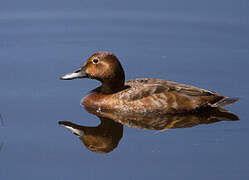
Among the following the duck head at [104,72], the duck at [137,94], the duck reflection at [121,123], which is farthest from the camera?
the duck head at [104,72]

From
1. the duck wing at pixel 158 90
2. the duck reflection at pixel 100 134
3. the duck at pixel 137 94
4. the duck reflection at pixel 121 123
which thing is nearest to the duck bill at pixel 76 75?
the duck at pixel 137 94

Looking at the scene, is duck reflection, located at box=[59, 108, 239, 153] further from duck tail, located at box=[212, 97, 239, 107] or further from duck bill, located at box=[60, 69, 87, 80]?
duck bill, located at box=[60, 69, 87, 80]

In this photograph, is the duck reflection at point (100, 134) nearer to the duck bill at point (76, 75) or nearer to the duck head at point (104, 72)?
the duck head at point (104, 72)

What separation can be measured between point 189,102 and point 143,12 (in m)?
3.78

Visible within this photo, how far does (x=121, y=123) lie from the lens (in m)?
9.48

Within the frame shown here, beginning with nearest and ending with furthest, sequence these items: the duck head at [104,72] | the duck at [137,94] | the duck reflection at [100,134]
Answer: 1. the duck reflection at [100,134]
2. the duck at [137,94]
3. the duck head at [104,72]

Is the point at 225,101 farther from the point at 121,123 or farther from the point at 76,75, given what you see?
the point at 76,75

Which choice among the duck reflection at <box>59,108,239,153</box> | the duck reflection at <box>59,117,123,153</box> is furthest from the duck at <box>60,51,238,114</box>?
the duck reflection at <box>59,117,123,153</box>

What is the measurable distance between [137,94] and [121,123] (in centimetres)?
59

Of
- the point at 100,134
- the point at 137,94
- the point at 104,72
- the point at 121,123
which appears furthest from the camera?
the point at 104,72

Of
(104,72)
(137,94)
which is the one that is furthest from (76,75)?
(137,94)

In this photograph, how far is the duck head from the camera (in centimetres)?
992

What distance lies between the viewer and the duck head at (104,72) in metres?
9.92

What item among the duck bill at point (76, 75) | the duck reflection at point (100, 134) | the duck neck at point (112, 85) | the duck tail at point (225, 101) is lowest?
the duck reflection at point (100, 134)
